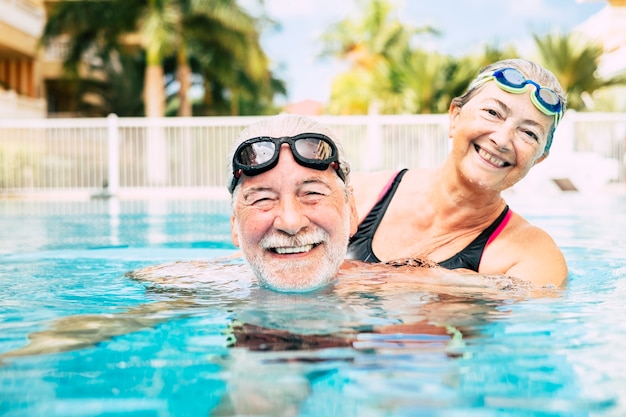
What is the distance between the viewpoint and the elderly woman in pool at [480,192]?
10.7 feet

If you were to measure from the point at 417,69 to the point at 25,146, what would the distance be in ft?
33.9

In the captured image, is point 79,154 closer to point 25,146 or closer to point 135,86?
point 25,146

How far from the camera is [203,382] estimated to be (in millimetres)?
1863

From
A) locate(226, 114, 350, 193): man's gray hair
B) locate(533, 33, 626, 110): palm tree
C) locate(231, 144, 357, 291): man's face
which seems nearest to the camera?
locate(231, 144, 357, 291): man's face

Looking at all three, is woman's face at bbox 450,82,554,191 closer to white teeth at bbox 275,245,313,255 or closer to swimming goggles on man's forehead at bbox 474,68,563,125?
swimming goggles on man's forehead at bbox 474,68,563,125

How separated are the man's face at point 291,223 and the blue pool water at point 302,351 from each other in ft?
0.40

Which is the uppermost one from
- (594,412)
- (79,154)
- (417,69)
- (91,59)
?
(91,59)

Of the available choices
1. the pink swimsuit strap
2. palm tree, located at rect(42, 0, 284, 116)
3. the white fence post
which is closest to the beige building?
palm tree, located at rect(42, 0, 284, 116)

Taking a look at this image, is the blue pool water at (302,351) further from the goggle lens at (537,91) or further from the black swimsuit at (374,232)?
the goggle lens at (537,91)

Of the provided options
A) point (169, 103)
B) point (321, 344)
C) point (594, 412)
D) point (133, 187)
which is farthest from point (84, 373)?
point (169, 103)

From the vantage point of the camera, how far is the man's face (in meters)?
2.58

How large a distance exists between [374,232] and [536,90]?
1.05 m

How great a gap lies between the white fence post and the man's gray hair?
14.6 meters

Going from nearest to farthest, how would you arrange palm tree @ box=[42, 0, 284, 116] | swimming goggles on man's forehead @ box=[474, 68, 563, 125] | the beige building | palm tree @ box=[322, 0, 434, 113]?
swimming goggles on man's forehead @ box=[474, 68, 563, 125] < palm tree @ box=[42, 0, 284, 116] < the beige building < palm tree @ box=[322, 0, 434, 113]
